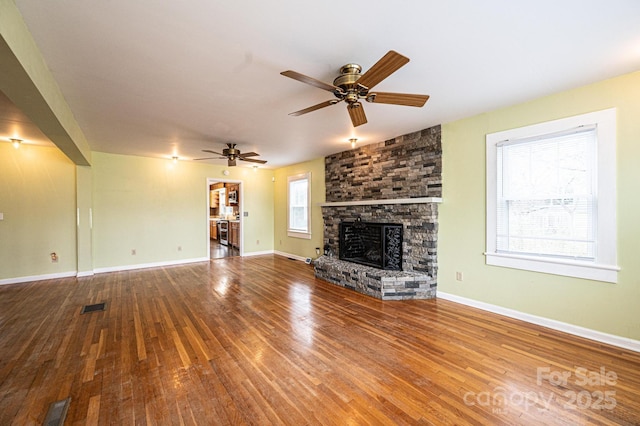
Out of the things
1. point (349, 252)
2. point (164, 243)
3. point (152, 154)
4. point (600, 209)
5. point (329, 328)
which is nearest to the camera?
point (600, 209)

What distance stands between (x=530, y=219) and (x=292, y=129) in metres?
3.37

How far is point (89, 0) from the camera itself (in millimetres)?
1614

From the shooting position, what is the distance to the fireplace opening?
4448 millimetres

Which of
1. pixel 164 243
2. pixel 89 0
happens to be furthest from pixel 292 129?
pixel 164 243

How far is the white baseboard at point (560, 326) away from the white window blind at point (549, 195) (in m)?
0.73

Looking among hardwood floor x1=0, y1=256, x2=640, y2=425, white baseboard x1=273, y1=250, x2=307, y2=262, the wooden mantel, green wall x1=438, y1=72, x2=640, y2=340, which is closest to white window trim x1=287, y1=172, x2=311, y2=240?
white baseboard x1=273, y1=250, x2=307, y2=262

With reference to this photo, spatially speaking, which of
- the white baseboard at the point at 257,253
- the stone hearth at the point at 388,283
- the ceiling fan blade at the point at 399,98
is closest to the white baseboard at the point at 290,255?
the white baseboard at the point at 257,253

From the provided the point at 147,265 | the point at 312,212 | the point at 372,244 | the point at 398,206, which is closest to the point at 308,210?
the point at 312,212

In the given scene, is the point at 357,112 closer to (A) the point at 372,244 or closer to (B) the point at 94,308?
(A) the point at 372,244

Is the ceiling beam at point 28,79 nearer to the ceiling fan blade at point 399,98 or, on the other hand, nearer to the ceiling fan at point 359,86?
the ceiling fan at point 359,86

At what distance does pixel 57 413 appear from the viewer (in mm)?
1743

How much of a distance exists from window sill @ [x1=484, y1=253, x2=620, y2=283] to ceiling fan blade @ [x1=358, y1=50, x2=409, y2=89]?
8.95 ft

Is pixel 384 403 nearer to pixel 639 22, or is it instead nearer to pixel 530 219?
pixel 530 219

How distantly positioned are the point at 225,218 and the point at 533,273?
928cm
